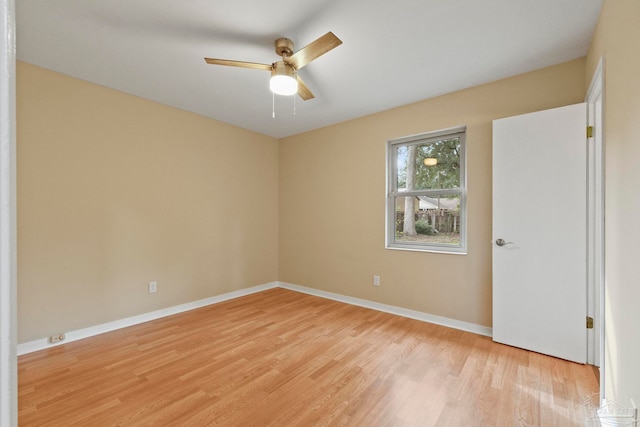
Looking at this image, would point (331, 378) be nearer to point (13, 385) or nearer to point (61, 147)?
point (13, 385)

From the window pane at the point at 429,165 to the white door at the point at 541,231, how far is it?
1.79 ft

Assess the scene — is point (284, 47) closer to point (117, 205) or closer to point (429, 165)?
point (429, 165)

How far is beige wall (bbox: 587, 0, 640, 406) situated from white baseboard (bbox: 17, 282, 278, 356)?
3.80 m

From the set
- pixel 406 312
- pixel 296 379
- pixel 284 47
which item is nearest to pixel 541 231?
pixel 406 312

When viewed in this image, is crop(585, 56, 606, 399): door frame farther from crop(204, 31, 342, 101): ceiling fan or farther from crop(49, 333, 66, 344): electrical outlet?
crop(49, 333, 66, 344): electrical outlet

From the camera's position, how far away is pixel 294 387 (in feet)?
6.47

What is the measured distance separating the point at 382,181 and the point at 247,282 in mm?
2484

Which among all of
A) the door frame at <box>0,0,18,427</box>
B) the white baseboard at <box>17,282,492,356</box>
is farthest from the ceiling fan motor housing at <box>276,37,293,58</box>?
the white baseboard at <box>17,282,492,356</box>

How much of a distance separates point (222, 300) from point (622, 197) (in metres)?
4.02

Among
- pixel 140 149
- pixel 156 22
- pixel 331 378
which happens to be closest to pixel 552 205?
pixel 331 378

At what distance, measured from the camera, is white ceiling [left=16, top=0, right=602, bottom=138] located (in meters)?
1.86

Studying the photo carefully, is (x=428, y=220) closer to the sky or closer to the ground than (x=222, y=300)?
closer to the sky

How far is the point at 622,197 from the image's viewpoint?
4.69ft

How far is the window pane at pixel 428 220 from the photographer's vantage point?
3.18 m
